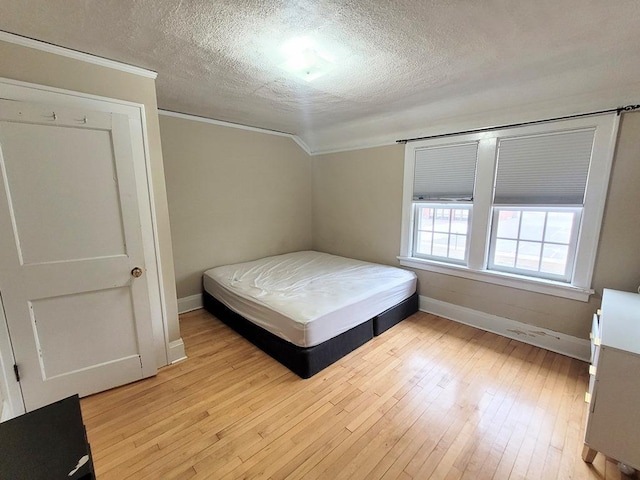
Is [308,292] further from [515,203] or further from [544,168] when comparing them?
[544,168]

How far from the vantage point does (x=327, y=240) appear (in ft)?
14.7

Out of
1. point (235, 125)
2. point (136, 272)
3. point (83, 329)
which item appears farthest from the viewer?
point (235, 125)

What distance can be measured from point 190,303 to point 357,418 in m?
2.47

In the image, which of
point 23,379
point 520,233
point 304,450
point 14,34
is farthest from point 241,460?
point 520,233

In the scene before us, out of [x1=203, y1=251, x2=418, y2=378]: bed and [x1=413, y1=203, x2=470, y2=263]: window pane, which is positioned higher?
[x1=413, y1=203, x2=470, y2=263]: window pane

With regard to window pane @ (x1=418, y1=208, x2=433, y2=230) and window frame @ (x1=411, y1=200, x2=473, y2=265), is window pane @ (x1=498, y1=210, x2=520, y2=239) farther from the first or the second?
window pane @ (x1=418, y1=208, x2=433, y2=230)

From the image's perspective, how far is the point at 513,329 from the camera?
2711mm

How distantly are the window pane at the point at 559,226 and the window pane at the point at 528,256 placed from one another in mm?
130

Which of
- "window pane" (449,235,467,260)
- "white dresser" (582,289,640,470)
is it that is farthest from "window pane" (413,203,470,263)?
"white dresser" (582,289,640,470)

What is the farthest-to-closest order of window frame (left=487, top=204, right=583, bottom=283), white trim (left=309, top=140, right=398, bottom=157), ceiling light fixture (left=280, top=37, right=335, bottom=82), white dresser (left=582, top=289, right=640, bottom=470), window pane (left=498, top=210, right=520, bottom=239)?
white trim (left=309, top=140, right=398, bottom=157) → window pane (left=498, top=210, right=520, bottom=239) → window frame (left=487, top=204, right=583, bottom=283) → ceiling light fixture (left=280, top=37, right=335, bottom=82) → white dresser (left=582, top=289, right=640, bottom=470)

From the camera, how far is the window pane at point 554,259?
2.45m

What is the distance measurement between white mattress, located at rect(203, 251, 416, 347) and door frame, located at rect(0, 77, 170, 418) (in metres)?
0.72

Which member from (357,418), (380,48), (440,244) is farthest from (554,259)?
(380,48)

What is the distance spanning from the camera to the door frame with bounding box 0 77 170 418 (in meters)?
1.63
